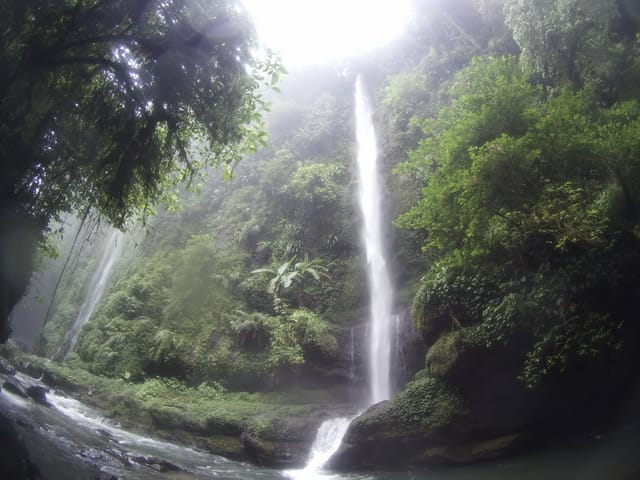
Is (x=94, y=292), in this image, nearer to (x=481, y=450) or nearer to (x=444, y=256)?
(x=444, y=256)

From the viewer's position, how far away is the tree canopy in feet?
17.9

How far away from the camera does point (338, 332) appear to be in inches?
561

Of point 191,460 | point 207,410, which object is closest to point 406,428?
point 191,460

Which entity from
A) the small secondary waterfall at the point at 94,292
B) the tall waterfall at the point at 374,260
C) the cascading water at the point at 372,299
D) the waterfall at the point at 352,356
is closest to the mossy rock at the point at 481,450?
the cascading water at the point at 372,299

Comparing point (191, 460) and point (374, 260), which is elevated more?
point (374, 260)

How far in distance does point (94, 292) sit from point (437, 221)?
21.0 metres

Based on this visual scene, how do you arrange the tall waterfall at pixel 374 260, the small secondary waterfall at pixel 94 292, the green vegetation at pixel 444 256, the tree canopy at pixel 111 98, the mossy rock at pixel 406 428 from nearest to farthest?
the tree canopy at pixel 111 98, the green vegetation at pixel 444 256, the mossy rock at pixel 406 428, the tall waterfall at pixel 374 260, the small secondary waterfall at pixel 94 292

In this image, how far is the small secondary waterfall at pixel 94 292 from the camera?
2105 cm

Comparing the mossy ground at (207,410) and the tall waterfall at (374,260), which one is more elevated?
the tall waterfall at (374,260)

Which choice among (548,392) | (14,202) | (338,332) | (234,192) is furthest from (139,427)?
(234,192)

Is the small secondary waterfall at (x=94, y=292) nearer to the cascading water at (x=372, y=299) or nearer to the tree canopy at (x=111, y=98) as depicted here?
the cascading water at (x=372, y=299)

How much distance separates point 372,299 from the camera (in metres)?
15.2

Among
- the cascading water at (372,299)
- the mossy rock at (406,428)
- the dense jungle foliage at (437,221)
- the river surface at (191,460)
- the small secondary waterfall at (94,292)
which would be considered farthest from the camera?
the small secondary waterfall at (94,292)

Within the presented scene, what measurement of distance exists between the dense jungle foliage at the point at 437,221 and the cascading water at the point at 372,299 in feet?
2.07
